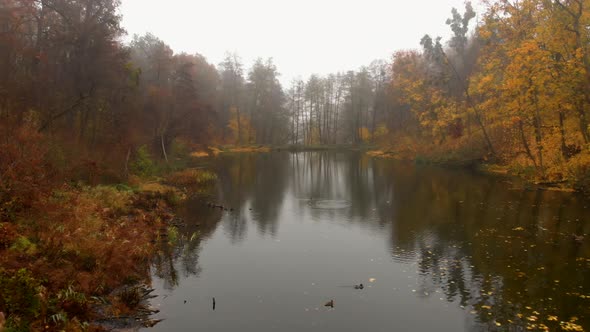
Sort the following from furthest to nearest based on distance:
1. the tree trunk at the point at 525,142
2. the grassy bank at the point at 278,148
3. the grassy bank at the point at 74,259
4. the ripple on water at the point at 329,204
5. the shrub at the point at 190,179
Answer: the grassy bank at the point at 278,148 → the shrub at the point at 190,179 → the tree trunk at the point at 525,142 → the ripple on water at the point at 329,204 → the grassy bank at the point at 74,259

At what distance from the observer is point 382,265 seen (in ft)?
41.7

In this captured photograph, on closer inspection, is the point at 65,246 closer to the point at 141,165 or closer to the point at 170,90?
the point at 141,165

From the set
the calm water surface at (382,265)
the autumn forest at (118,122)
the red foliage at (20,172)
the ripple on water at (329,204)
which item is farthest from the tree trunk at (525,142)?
the red foliage at (20,172)

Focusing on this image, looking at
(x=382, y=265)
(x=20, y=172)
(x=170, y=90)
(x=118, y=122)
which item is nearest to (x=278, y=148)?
(x=170, y=90)

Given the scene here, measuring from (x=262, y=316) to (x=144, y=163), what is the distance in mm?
20669

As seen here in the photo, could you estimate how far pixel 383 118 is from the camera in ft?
250

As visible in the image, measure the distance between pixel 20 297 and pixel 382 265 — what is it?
9551 millimetres

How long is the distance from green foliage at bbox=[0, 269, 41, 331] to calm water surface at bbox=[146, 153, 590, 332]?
258 centimetres

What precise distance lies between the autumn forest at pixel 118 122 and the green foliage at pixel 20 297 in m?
0.02

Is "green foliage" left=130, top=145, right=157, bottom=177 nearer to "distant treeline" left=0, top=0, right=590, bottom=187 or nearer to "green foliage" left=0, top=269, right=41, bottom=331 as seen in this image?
"distant treeline" left=0, top=0, right=590, bottom=187

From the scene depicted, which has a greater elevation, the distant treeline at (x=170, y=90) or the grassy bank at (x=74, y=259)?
the distant treeline at (x=170, y=90)

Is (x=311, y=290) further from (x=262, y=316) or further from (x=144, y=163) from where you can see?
(x=144, y=163)

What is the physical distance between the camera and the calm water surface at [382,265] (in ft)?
30.1

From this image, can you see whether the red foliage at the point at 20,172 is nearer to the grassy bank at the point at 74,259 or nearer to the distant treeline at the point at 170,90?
the grassy bank at the point at 74,259
